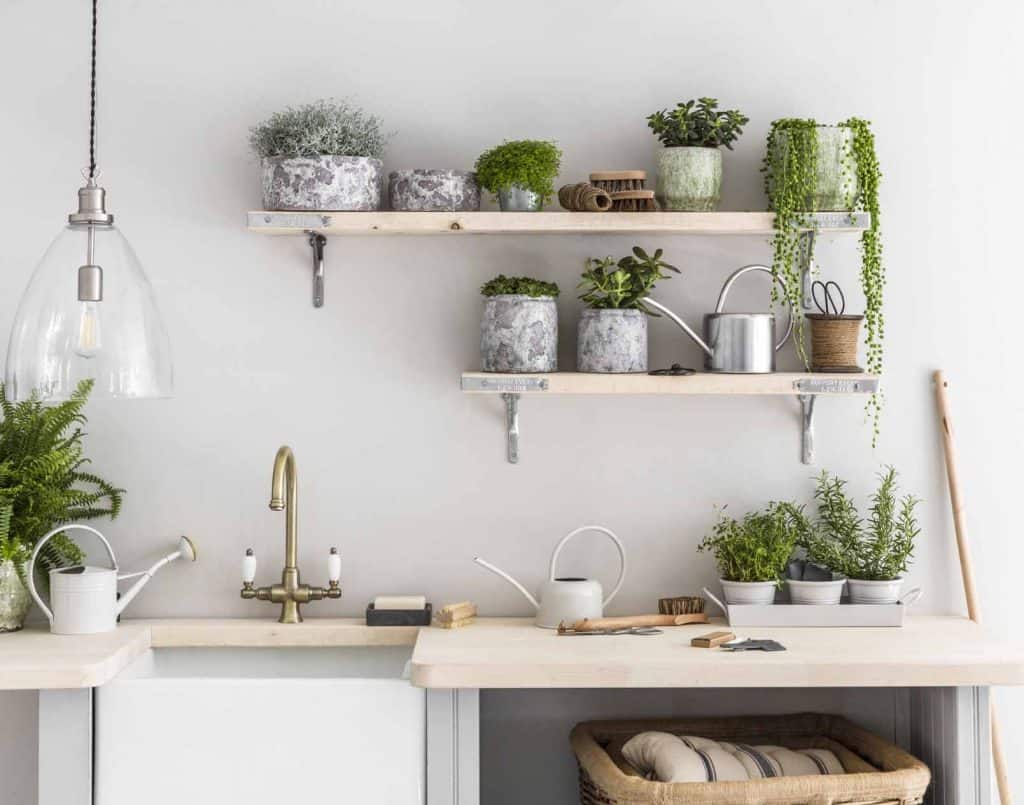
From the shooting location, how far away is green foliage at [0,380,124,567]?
2.34 meters

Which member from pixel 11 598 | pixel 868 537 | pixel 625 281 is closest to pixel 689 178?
pixel 625 281

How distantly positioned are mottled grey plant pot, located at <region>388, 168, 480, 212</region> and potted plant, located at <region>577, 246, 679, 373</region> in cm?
32

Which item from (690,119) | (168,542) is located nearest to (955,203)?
(690,119)

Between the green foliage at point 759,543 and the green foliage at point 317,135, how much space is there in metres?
1.14

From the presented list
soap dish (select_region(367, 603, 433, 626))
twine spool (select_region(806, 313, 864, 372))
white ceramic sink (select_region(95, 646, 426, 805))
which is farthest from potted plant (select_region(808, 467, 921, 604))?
white ceramic sink (select_region(95, 646, 426, 805))

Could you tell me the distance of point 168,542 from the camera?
2.56m

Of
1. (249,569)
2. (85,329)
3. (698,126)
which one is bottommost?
(249,569)

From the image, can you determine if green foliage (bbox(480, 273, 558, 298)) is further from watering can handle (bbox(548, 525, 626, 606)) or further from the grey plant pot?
watering can handle (bbox(548, 525, 626, 606))

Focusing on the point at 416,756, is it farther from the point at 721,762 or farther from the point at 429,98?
the point at 429,98

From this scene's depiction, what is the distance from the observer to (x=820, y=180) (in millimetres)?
2398

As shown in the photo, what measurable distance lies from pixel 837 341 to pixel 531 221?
71cm

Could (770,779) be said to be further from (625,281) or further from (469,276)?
(469,276)

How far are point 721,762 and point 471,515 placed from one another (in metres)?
0.79

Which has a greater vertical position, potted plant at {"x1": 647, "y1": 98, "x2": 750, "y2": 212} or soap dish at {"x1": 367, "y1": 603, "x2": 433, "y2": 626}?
potted plant at {"x1": 647, "y1": 98, "x2": 750, "y2": 212}
